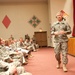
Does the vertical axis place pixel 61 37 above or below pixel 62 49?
above

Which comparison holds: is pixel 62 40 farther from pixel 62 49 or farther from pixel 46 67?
pixel 46 67

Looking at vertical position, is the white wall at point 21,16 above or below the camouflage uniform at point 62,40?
above

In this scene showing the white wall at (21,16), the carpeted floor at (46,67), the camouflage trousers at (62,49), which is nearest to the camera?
the carpeted floor at (46,67)

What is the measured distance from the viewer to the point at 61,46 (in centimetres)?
412

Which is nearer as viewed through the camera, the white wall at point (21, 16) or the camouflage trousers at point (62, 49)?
the camouflage trousers at point (62, 49)

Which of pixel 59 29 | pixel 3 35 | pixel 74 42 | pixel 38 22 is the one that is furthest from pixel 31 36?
pixel 59 29

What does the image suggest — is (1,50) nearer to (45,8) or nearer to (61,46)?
(61,46)

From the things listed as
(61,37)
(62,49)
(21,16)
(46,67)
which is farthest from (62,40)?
(21,16)

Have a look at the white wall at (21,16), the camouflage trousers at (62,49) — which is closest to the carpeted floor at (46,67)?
the camouflage trousers at (62,49)

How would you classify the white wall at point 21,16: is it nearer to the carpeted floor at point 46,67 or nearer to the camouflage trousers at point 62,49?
the carpeted floor at point 46,67

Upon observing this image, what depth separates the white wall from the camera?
13.6 metres

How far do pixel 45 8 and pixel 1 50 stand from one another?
10.1 metres

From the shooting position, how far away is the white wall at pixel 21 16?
13.6 meters

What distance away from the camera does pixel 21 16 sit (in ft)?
44.6
